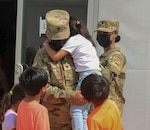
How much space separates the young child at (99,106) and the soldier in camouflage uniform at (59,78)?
333 millimetres

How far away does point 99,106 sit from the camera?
3.20m

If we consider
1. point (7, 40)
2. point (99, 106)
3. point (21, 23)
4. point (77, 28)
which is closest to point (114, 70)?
point (77, 28)

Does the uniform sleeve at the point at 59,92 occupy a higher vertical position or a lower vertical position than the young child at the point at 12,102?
higher

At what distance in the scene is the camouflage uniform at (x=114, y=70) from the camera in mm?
3879

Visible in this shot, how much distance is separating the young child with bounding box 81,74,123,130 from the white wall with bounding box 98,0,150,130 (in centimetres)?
163

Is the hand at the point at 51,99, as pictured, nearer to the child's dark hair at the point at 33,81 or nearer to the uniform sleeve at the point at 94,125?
the child's dark hair at the point at 33,81

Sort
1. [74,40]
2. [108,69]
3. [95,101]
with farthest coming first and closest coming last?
1. [108,69]
2. [74,40]
3. [95,101]

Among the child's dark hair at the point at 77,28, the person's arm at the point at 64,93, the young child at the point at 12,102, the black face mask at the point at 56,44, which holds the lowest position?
the young child at the point at 12,102

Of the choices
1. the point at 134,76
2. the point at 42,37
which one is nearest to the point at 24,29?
the point at 42,37

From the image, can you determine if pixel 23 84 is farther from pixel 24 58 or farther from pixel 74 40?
pixel 24 58

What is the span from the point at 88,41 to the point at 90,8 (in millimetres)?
1317

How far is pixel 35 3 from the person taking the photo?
5.09 m

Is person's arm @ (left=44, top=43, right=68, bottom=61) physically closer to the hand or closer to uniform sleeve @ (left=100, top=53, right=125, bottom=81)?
the hand

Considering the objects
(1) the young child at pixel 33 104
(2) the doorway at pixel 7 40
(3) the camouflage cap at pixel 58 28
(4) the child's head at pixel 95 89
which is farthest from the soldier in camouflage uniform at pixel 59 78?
(2) the doorway at pixel 7 40
